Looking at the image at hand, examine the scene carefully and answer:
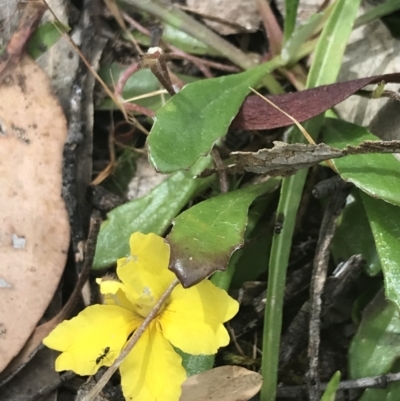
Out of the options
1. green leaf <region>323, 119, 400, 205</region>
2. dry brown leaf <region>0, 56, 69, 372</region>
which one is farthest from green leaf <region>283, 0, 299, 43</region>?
dry brown leaf <region>0, 56, 69, 372</region>

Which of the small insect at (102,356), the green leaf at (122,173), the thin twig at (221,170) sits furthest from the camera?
the green leaf at (122,173)

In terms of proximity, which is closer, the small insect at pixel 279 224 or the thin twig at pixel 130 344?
the thin twig at pixel 130 344

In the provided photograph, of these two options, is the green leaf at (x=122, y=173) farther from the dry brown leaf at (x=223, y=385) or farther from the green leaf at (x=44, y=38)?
the dry brown leaf at (x=223, y=385)

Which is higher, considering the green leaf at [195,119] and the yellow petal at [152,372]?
the green leaf at [195,119]

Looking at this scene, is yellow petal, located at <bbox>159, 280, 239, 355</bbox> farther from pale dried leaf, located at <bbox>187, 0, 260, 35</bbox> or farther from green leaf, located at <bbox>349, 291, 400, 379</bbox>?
pale dried leaf, located at <bbox>187, 0, 260, 35</bbox>

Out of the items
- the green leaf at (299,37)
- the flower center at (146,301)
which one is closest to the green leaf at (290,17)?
the green leaf at (299,37)

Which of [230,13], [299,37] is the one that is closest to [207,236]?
[299,37]

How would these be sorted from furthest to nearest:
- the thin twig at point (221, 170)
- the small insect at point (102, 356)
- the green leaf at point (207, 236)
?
the thin twig at point (221, 170) → the small insect at point (102, 356) → the green leaf at point (207, 236)

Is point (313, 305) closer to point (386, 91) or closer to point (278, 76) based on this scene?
point (386, 91)
